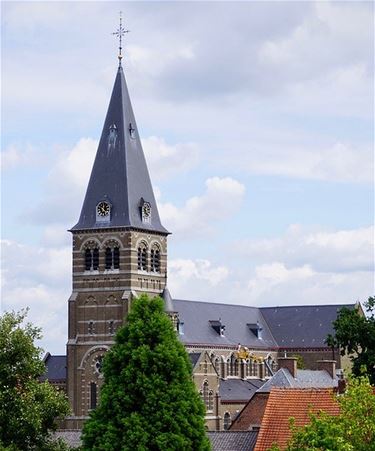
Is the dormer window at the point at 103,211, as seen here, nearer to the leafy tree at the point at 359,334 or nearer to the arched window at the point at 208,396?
the arched window at the point at 208,396

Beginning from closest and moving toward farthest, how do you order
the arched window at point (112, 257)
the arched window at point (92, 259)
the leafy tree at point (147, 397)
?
the leafy tree at point (147, 397) < the arched window at point (112, 257) < the arched window at point (92, 259)

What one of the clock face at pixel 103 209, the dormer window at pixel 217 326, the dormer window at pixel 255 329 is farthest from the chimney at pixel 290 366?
the dormer window at pixel 255 329

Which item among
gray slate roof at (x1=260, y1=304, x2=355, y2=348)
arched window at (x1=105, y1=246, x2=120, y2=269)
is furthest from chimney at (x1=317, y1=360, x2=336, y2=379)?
gray slate roof at (x1=260, y1=304, x2=355, y2=348)

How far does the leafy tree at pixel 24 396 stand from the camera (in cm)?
5581

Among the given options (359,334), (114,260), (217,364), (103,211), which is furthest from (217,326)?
(359,334)

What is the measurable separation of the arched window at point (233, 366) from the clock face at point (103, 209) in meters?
23.5

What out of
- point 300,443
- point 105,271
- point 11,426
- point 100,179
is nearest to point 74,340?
point 105,271

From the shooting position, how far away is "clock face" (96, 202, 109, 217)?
106 metres

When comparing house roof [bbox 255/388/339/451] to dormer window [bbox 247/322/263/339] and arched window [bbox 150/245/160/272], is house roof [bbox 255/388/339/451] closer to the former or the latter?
arched window [bbox 150/245/160/272]

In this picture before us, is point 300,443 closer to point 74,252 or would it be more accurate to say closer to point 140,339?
point 140,339

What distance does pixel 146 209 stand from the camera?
350ft

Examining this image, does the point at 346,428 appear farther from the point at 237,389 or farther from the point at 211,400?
the point at 237,389

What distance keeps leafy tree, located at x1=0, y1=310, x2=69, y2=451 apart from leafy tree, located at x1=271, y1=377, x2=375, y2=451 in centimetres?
1721

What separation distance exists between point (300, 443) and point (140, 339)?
11.2 m
